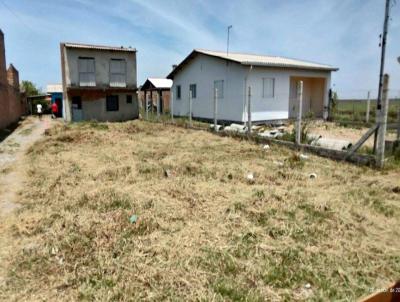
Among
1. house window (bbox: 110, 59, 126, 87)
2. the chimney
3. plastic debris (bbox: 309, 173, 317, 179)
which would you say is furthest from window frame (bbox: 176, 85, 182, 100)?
plastic debris (bbox: 309, 173, 317, 179)

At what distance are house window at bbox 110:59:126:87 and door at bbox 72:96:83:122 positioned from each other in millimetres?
2740

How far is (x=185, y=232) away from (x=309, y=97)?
16853mm

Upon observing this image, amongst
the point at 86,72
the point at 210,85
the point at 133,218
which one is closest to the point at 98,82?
the point at 86,72

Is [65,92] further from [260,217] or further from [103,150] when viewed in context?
[260,217]

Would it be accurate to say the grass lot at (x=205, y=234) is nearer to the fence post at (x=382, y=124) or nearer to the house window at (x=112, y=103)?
the fence post at (x=382, y=124)

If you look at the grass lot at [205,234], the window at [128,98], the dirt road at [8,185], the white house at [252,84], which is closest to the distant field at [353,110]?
the white house at [252,84]

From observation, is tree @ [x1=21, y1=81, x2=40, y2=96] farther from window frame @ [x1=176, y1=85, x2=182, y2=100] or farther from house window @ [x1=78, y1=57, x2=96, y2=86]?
window frame @ [x1=176, y1=85, x2=182, y2=100]

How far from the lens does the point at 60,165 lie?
278 inches

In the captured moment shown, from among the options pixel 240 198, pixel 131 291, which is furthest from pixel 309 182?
pixel 131 291

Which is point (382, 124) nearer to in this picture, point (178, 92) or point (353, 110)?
point (353, 110)

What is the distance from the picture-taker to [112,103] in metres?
23.4

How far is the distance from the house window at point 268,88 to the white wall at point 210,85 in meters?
1.39

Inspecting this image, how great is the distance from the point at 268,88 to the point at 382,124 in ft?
31.3

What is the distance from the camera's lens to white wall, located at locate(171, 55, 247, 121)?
14828 mm
